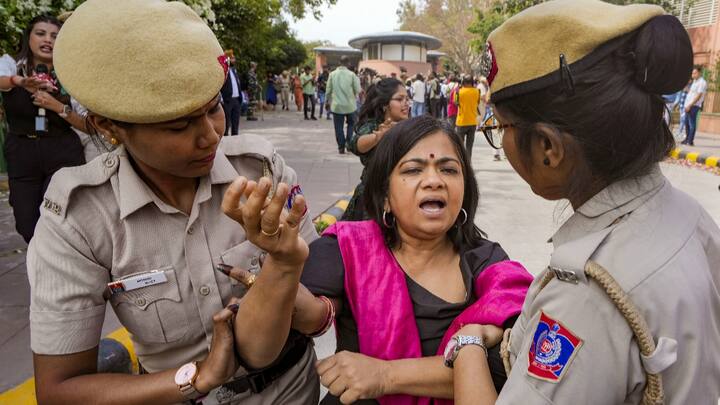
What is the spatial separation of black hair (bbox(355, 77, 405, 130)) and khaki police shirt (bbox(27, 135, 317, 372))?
9.08ft

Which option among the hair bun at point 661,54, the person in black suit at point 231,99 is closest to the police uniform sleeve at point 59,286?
the hair bun at point 661,54

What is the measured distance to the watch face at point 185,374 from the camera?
3.99 ft

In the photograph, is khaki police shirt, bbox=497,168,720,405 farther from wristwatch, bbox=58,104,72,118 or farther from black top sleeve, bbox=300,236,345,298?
wristwatch, bbox=58,104,72,118

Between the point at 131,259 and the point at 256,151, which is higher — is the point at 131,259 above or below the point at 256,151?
below

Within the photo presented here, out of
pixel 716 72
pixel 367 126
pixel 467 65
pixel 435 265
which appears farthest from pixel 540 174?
pixel 467 65

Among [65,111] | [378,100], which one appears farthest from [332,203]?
[65,111]

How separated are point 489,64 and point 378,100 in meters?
3.00

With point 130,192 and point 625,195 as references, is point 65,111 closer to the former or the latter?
point 130,192

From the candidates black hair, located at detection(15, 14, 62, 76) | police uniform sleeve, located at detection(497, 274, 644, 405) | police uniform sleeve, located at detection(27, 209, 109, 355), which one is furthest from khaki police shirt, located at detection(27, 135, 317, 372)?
black hair, located at detection(15, 14, 62, 76)

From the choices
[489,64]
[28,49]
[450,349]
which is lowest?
[450,349]

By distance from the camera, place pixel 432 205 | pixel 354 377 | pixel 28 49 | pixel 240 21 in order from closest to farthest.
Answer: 1. pixel 354 377
2. pixel 432 205
3. pixel 28 49
4. pixel 240 21

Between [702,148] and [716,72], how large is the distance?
14.0 feet

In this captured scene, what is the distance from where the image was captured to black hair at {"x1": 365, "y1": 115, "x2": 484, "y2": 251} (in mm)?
1781

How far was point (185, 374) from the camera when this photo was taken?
4.04 ft
